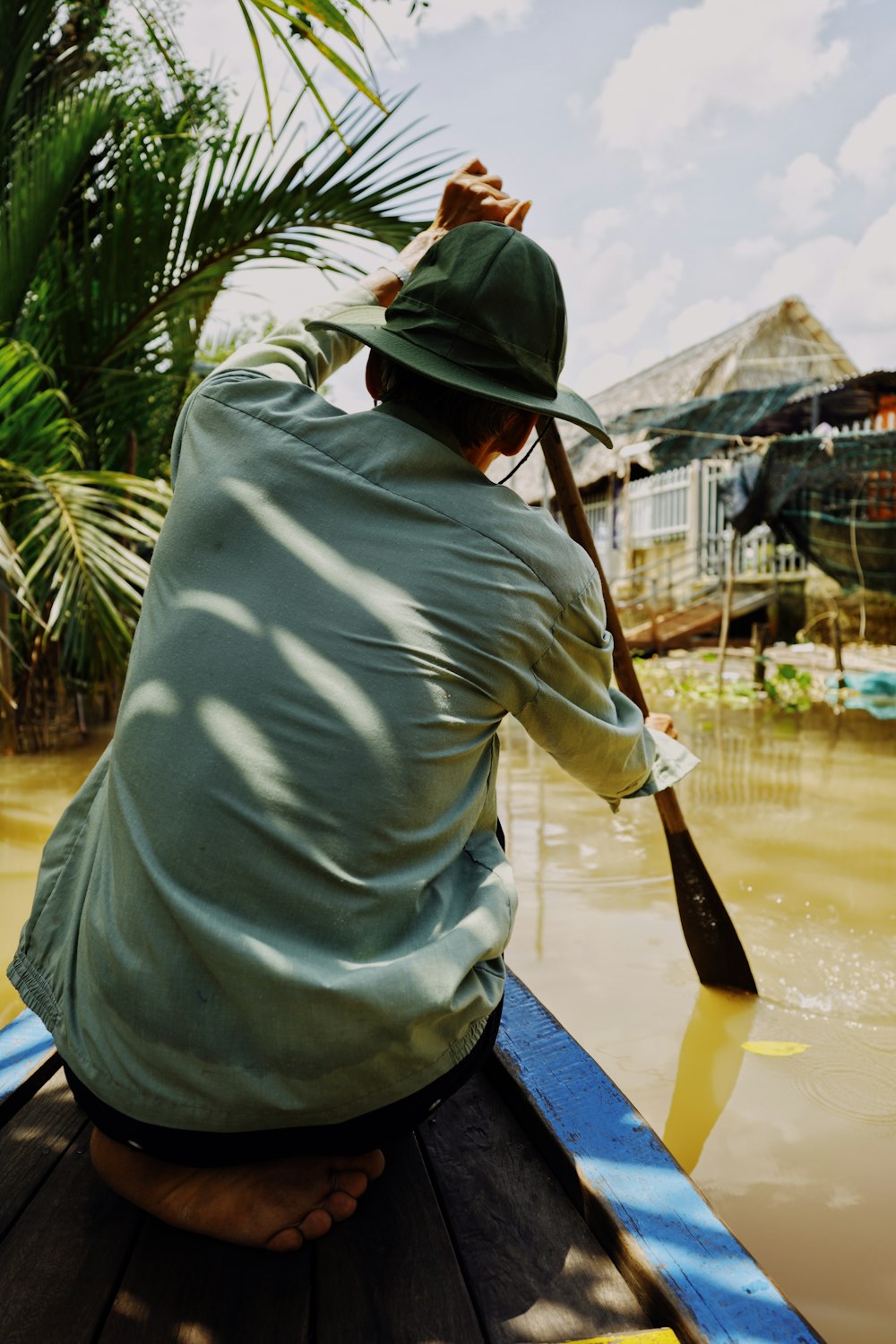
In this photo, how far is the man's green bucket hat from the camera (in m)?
1.11

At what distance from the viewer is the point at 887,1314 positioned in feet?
4.64

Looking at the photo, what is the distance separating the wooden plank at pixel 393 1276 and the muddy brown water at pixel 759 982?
69 centimetres

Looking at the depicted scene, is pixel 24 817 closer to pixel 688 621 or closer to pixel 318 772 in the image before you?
pixel 318 772

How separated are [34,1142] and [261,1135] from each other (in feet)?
1.52

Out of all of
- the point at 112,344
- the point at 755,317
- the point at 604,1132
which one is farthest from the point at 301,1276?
the point at 755,317

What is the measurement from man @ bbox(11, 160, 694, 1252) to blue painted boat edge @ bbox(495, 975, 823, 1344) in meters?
0.20

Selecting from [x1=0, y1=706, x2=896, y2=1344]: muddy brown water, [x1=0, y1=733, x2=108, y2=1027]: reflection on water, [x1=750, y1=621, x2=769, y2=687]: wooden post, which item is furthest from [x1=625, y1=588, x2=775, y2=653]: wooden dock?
[x1=0, y1=733, x2=108, y2=1027]: reflection on water

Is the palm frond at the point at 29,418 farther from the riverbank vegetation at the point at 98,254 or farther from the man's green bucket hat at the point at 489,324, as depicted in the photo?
the man's green bucket hat at the point at 489,324

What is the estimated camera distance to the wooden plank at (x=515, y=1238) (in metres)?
0.98

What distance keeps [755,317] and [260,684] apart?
16.4 meters

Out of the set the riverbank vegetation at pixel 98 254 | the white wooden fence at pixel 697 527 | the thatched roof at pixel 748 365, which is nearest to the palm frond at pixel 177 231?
the riverbank vegetation at pixel 98 254

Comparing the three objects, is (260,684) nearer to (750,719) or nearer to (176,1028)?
(176,1028)

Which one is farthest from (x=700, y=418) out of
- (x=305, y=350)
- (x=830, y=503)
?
(x=305, y=350)

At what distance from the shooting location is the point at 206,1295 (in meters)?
1.00
